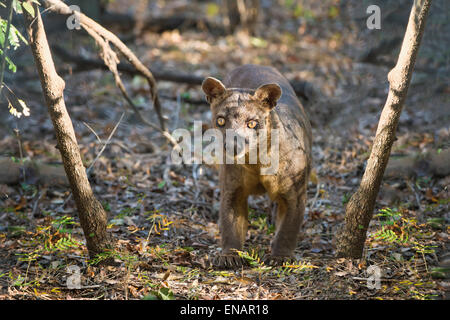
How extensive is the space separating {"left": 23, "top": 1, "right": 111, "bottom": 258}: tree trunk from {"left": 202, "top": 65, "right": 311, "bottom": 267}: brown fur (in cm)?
130

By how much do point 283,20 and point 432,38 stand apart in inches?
318

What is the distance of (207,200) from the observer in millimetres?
6949

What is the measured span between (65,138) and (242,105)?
5.54ft

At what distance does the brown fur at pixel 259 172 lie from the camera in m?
5.07

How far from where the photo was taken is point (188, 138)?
329 inches

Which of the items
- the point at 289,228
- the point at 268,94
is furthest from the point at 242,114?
the point at 289,228

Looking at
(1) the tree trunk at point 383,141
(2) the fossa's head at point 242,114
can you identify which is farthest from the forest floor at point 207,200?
(2) the fossa's head at point 242,114

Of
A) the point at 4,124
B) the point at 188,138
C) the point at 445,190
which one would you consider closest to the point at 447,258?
the point at 445,190

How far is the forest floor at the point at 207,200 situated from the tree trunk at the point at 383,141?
20cm

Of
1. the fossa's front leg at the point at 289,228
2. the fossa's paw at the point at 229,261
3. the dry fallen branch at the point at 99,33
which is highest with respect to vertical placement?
the dry fallen branch at the point at 99,33

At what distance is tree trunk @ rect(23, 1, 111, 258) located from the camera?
434 cm

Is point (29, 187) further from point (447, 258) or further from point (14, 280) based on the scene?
point (447, 258)

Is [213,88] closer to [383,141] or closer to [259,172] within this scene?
[259,172]

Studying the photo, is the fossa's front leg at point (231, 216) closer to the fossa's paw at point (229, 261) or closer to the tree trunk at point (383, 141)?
the fossa's paw at point (229, 261)
